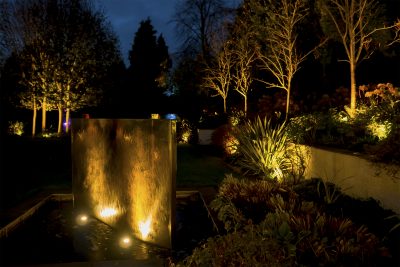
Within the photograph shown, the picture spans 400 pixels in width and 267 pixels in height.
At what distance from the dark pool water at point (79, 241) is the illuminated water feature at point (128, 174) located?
6.6 inches

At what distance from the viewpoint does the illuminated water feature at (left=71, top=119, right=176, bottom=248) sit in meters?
4.83

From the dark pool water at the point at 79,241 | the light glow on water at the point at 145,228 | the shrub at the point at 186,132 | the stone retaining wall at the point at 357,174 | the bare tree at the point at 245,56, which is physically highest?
the bare tree at the point at 245,56

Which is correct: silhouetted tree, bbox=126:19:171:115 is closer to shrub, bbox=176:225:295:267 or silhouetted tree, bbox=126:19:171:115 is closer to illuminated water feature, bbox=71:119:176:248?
illuminated water feature, bbox=71:119:176:248

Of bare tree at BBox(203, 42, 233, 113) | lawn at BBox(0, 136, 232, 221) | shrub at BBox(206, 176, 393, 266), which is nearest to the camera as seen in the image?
shrub at BBox(206, 176, 393, 266)

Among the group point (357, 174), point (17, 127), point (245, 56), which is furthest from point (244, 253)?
point (17, 127)

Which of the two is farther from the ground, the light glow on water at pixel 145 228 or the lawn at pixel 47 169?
the lawn at pixel 47 169

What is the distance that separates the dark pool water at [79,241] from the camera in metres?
4.72

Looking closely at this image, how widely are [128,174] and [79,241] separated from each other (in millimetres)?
1005

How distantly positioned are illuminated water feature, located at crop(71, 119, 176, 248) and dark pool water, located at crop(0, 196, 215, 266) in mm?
167

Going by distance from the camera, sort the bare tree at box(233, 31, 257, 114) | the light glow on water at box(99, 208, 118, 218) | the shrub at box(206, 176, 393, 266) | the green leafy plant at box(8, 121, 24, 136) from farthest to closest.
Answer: the green leafy plant at box(8, 121, 24, 136) < the bare tree at box(233, 31, 257, 114) < the light glow on water at box(99, 208, 118, 218) < the shrub at box(206, 176, 393, 266)

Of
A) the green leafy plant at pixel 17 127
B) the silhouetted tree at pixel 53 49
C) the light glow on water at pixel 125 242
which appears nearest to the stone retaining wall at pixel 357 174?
the light glow on water at pixel 125 242

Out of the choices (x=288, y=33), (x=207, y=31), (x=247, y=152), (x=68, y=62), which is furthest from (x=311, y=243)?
(x=207, y=31)

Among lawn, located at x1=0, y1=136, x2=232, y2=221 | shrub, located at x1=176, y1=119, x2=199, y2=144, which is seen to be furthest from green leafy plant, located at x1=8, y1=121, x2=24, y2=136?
lawn, located at x1=0, y1=136, x2=232, y2=221

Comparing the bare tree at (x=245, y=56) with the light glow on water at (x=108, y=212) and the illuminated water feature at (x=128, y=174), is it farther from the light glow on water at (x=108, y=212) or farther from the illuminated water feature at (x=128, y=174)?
the light glow on water at (x=108, y=212)
